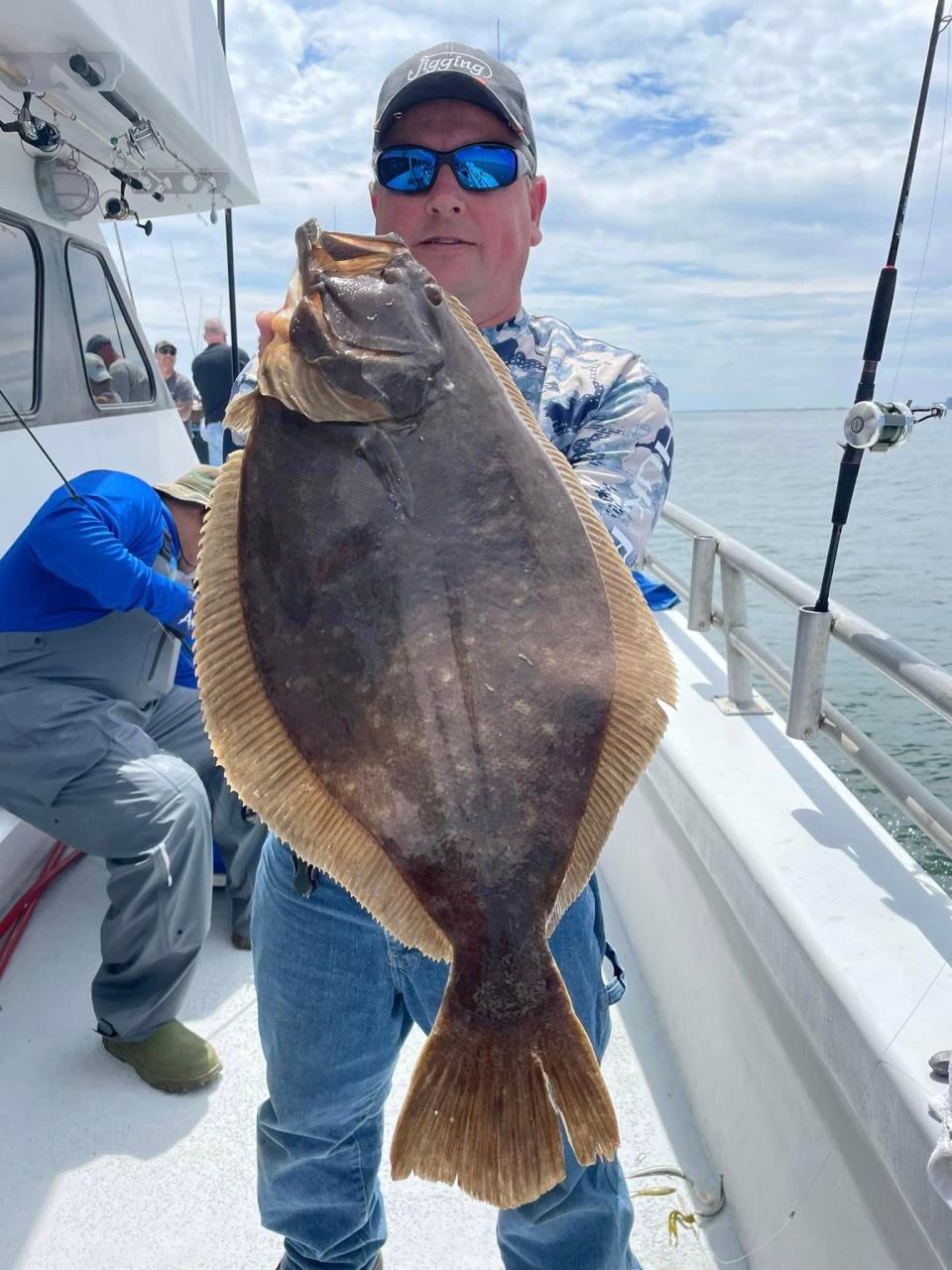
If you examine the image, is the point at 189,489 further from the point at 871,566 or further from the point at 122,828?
the point at 871,566

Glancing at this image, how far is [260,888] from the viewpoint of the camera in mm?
1833

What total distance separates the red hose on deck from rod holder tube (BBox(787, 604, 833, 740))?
305cm

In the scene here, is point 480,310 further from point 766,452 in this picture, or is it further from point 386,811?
point 766,452

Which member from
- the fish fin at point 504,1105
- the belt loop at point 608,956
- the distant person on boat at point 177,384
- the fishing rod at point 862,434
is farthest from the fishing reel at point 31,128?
the distant person on boat at point 177,384

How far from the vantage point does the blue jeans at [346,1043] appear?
172 centimetres

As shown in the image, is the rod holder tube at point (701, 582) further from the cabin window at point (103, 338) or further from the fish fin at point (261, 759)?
the cabin window at point (103, 338)

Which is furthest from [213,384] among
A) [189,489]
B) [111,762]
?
[111,762]

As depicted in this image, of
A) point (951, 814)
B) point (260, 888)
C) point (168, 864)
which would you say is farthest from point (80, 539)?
point (951, 814)

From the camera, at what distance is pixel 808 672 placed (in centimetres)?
273

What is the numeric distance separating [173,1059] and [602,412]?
2.52 metres

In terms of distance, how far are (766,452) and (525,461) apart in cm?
3654

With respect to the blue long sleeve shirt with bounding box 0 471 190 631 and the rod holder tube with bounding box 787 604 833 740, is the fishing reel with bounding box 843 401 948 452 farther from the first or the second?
the blue long sleeve shirt with bounding box 0 471 190 631

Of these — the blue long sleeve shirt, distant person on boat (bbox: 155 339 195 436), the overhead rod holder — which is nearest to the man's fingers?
the blue long sleeve shirt

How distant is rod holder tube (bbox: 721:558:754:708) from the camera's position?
342cm
